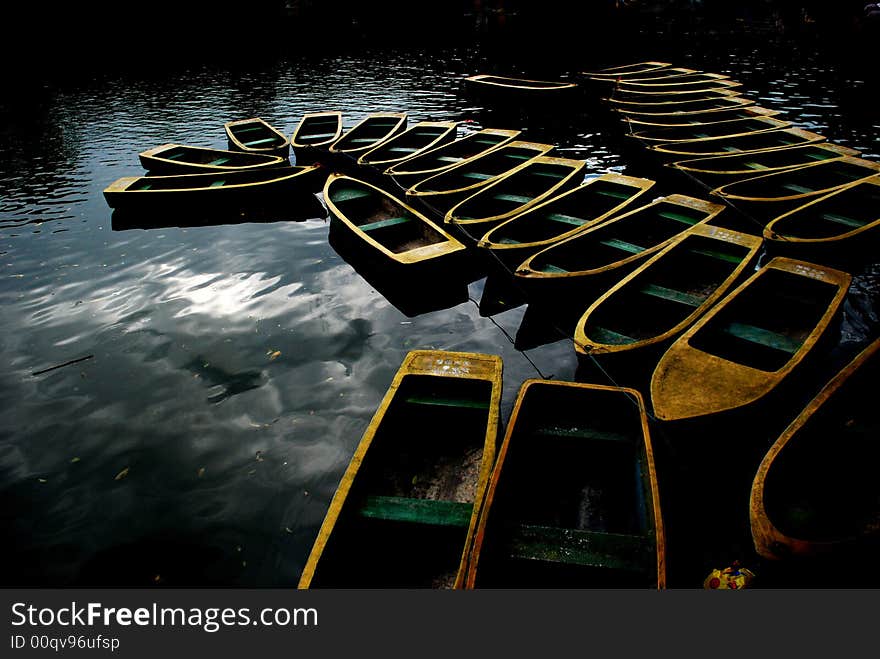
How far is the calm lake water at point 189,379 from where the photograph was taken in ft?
18.2

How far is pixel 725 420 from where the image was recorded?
5207mm

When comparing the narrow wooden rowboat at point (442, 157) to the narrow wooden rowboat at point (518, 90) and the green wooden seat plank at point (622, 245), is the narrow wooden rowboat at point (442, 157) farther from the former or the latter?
the narrow wooden rowboat at point (518, 90)

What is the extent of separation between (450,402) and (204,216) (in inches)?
418

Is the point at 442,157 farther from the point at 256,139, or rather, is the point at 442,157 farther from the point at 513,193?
the point at 256,139

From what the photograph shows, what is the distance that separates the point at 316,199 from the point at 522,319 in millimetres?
8516

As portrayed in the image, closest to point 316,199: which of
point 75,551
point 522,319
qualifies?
point 522,319

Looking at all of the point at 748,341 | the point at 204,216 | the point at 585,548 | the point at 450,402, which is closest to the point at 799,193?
the point at 748,341

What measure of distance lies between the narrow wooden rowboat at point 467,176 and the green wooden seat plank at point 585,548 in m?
7.95

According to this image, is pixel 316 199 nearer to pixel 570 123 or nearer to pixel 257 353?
pixel 257 353

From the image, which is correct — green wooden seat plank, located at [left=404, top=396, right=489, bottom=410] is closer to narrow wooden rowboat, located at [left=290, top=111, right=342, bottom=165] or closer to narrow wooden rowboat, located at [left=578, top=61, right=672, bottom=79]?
narrow wooden rowboat, located at [left=290, top=111, right=342, bottom=165]

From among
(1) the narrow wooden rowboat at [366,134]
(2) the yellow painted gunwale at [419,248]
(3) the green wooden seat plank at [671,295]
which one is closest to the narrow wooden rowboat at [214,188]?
(1) the narrow wooden rowboat at [366,134]

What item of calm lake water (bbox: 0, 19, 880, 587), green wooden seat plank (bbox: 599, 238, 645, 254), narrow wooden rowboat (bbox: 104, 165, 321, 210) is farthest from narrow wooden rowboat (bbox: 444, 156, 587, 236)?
narrow wooden rowboat (bbox: 104, 165, 321, 210)

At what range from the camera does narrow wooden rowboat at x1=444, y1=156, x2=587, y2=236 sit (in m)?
10.1

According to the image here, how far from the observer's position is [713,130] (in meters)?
16.8
